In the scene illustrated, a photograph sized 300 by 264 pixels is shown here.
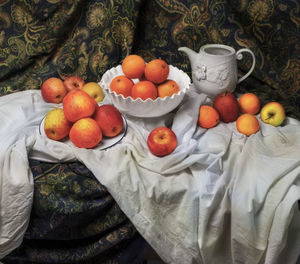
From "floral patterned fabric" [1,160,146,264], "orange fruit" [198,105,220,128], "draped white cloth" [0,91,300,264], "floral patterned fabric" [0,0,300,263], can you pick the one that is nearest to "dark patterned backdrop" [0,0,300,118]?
"floral patterned fabric" [0,0,300,263]

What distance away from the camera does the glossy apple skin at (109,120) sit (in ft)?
3.30

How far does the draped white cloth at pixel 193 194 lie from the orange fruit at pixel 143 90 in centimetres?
15

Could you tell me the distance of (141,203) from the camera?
3.08ft

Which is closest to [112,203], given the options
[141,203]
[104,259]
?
[141,203]

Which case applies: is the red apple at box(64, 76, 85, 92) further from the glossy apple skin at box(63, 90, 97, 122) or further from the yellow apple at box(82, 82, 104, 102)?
the glossy apple skin at box(63, 90, 97, 122)

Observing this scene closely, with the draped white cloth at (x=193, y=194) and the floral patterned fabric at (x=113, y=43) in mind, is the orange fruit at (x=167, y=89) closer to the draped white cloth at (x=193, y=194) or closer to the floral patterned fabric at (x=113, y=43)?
the draped white cloth at (x=193, y=194)

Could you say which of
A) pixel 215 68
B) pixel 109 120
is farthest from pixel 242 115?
pixel 109 120

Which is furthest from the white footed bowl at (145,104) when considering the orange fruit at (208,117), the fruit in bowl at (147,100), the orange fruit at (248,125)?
the orange fruit at (248,125)

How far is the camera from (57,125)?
999mm

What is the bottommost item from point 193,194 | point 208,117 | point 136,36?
point 193,194

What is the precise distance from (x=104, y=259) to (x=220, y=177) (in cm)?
45

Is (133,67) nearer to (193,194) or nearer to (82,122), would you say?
(82,122)

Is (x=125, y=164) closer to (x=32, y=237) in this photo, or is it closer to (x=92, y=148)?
(x=92, y=148)

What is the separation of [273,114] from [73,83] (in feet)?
2.40
